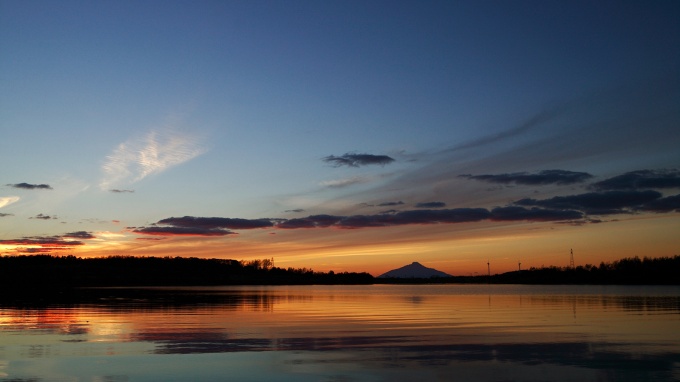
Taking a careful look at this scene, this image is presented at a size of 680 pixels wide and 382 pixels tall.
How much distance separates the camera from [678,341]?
21.7 metres

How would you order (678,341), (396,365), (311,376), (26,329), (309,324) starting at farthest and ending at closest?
(309,324)
(26,329)
(678,341)
(396,365)
(311,376)

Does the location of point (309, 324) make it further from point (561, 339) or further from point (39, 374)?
point (39, 374)

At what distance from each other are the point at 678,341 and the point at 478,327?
8515 mm

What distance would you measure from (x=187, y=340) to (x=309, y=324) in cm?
890

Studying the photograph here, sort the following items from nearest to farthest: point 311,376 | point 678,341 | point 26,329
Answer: point 311,376
point 678,341
point 26,329

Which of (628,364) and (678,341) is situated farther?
(678,341)

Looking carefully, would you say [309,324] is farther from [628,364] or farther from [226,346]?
[628,364]

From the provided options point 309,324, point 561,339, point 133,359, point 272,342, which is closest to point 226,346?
point 272,342

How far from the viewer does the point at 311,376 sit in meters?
14.8

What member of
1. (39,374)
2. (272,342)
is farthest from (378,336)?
(39,374)

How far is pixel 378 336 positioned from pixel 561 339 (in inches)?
268

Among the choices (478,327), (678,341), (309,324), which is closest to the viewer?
(678,341)

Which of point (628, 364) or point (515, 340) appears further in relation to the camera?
point (515, 340)

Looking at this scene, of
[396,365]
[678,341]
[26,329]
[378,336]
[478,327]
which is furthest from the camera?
[478,327]
